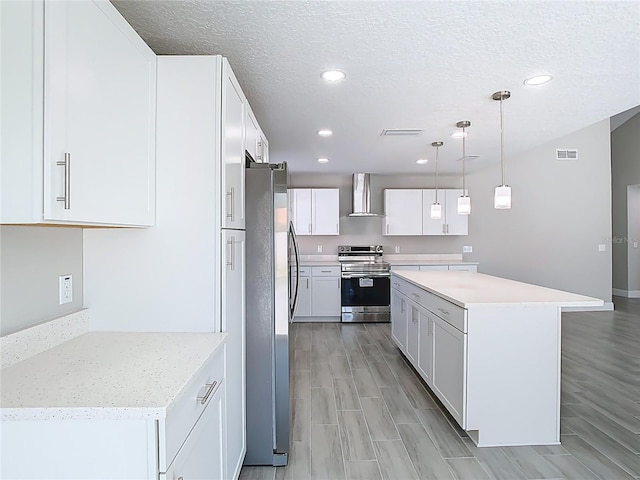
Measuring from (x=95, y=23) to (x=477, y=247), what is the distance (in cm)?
630

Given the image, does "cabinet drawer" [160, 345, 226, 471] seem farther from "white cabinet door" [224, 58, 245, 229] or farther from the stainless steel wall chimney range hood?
the stainless steel wall chimney range hood

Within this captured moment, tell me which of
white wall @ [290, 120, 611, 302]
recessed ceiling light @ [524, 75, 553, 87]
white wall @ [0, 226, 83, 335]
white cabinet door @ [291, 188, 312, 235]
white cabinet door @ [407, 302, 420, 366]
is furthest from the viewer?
white wall @ [290, 120, 611, 302]

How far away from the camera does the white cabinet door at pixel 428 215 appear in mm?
5965

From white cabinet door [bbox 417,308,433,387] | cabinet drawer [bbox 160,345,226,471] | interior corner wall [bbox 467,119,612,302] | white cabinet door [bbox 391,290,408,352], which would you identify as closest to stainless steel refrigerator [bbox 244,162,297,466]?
cabinet drawer [bbox 160,345,226,471]

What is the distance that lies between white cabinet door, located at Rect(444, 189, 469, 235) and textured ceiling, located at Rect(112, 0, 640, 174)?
251 centimetres

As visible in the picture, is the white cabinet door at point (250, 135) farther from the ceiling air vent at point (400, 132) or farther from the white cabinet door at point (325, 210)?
the white cabinet door at point (325, 210)

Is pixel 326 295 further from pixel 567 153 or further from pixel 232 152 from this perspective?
pixel 567 153

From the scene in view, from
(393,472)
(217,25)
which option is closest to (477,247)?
(393,472)

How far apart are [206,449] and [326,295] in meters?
4.40

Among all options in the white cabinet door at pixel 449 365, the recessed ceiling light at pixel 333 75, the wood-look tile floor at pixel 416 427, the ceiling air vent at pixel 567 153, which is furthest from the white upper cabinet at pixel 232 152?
the ceiling air vent at pixel 567 153

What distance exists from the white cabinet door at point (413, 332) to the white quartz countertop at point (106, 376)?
2.22 metres

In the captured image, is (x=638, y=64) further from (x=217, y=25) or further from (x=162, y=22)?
(x=162, y=22)

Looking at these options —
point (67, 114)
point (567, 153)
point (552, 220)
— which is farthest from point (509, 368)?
point (567, 153)

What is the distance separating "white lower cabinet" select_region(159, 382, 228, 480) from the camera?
1.11 m
